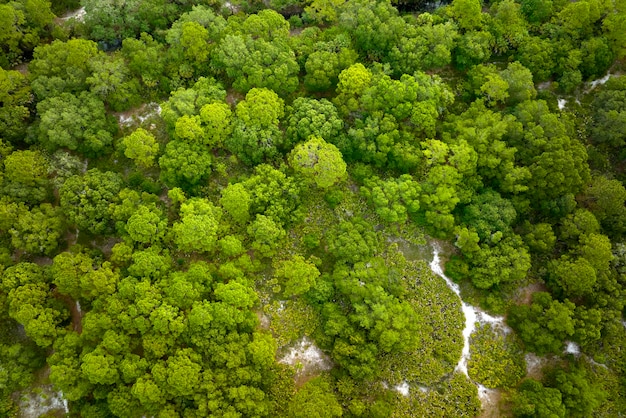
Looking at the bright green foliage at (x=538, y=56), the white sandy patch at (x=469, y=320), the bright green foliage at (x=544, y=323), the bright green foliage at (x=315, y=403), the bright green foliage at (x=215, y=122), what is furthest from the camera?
the bright green foliage at (x=538, y=56)

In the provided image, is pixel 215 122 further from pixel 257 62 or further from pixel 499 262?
pixel 499 262

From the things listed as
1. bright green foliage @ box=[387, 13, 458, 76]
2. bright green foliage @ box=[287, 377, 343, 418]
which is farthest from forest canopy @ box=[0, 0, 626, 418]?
bright green foliage @ box=[387, 13, 458, 76]

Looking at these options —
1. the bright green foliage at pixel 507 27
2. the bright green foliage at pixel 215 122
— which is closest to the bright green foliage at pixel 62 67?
the bright green foliage at pixel 215 122

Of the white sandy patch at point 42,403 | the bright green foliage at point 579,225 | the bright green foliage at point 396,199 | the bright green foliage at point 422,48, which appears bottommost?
the white sandy patch at point 42,403

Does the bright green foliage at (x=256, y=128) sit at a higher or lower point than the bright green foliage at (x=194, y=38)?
lower

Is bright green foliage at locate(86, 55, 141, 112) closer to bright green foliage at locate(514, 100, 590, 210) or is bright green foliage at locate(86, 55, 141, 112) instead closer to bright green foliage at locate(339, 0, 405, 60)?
bright green foliage at locate(339, 0, 405, 60)

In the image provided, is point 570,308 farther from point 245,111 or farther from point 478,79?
point 245,111

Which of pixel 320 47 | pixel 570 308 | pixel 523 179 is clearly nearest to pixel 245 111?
pixel 320 47

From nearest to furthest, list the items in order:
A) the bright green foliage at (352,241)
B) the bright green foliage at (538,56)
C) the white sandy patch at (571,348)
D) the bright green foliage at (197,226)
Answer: the bright green foliage at (197,226)
the bright green foliage at (352,241)
the white sandy patch at (571,348)
the bright green foliage at (538,56)

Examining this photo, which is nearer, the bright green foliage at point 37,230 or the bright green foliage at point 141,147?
the bright green foliage at point 37,230

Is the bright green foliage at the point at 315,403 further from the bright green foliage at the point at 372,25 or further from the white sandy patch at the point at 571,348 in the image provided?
the bright green foliage at the point at 372,25
